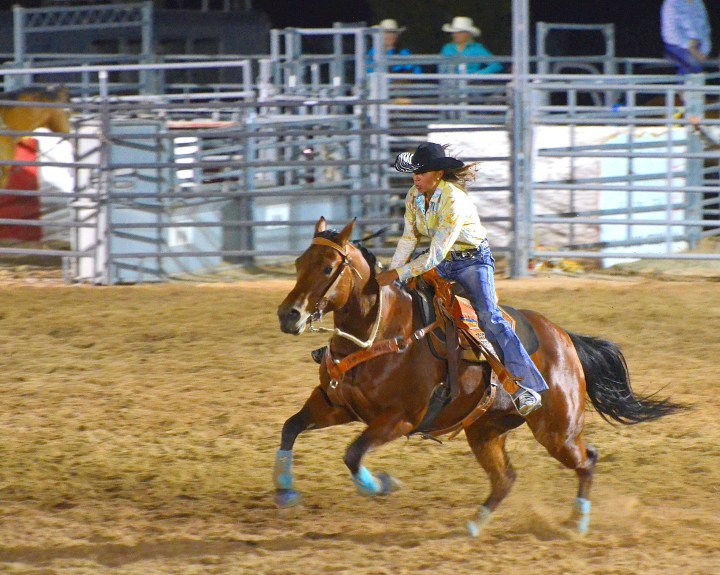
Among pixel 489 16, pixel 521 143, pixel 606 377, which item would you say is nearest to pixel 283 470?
pixel 606 377

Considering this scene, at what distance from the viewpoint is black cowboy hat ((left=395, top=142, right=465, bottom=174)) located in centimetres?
450

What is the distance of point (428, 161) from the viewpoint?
4.51 meters

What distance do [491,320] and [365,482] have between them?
0.87 meters

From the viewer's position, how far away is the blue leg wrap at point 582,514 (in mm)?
4727

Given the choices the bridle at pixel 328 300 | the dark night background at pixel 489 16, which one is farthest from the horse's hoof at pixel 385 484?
the dark night background at pixel 489 16

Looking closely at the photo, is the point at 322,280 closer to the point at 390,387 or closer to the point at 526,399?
the point at 390,387

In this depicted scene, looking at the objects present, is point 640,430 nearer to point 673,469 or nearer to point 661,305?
point 673,469

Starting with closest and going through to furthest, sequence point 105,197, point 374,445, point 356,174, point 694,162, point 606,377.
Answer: point 374,445
point 606,377
point 105,197
point 694,162
point 356,174

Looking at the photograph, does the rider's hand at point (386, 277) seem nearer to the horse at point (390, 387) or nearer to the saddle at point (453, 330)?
the horse at point (390, 387)

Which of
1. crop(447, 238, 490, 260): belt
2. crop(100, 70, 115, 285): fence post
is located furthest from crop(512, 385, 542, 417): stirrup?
crop(100, 70, 115, 285): fence post

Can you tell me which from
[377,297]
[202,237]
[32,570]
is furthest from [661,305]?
[32,570]

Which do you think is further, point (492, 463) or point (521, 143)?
point (521, 143)

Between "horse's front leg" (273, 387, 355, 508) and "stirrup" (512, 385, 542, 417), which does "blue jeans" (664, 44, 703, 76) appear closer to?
"stirrup" (512, 385, 542, 417)

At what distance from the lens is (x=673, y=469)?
561 centimetres
